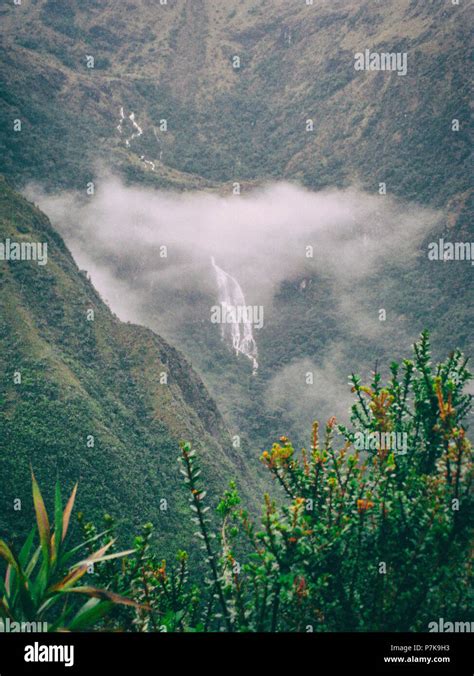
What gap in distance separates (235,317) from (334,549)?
135m

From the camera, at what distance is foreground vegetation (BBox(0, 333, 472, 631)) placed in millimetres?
5098

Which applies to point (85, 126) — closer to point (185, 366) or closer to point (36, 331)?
point (185, 366)

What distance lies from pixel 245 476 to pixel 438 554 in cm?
6770

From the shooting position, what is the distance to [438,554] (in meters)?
5.68

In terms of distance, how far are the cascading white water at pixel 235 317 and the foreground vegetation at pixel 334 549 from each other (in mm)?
120059

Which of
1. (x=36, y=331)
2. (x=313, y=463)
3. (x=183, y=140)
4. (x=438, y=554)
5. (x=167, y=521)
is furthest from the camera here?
(x=183, y=140)

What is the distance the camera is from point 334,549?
19.5 feet

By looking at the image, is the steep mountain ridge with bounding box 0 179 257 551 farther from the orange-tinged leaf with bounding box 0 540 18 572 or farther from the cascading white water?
the cascading white water

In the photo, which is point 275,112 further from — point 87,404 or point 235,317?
point 87,404

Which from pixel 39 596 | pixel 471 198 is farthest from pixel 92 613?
pixel 471 198

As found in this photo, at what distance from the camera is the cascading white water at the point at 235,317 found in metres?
131
